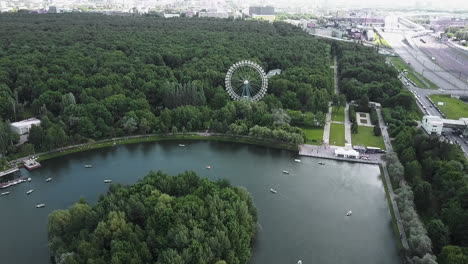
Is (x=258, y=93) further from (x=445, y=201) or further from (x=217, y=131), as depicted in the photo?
(x=445, y=201)

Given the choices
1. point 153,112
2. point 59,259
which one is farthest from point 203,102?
point 59,259

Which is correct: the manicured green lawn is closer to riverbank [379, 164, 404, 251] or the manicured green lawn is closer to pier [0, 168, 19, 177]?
riverbank [379, 164, 404, 251]

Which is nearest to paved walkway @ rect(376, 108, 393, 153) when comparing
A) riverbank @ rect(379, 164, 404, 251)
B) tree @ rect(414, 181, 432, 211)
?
riverbank @ rect(379, 164, 404, 251)

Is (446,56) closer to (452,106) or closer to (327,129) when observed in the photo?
(452,106)

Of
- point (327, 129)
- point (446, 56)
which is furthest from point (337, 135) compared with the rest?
point (446, 56)

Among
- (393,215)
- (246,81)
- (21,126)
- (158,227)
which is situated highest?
(246,81)

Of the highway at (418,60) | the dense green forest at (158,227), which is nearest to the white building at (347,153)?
the dense green forest at (158,227)

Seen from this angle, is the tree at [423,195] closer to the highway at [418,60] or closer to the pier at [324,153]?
the pier at [324,153]
